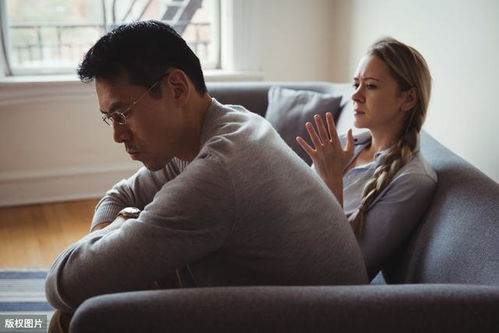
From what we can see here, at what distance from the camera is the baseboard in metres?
3.32

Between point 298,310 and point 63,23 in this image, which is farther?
point 63,23

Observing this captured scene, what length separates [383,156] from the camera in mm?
1731

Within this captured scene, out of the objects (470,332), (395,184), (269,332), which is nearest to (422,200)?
(395,184)

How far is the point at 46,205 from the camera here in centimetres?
337

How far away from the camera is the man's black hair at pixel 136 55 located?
118cm

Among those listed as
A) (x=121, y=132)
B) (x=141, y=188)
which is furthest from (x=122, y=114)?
(x=141, y=188)

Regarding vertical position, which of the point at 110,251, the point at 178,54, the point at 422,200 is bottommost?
the point at 422,200

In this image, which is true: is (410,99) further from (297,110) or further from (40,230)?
(40,230)

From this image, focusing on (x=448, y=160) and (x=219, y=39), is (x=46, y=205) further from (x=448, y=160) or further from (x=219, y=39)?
(x=448, y=160)

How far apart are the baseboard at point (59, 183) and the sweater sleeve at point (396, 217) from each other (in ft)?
7.44

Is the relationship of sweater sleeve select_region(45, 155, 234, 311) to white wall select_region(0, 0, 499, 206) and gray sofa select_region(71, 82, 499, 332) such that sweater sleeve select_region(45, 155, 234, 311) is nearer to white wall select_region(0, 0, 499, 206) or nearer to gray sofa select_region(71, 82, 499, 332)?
gray sofa select_region(71, 82, 499, 332)

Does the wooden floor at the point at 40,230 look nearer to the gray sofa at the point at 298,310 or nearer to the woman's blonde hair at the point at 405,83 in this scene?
the woman's blonde hair at the point at 405,83

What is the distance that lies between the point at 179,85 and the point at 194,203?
312 mm

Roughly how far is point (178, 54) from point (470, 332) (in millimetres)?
780
